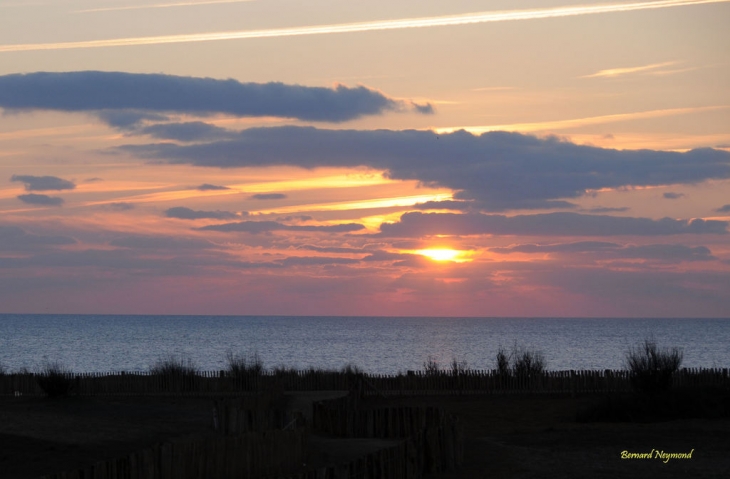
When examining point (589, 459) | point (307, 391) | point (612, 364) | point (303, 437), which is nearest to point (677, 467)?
point (589, 459)

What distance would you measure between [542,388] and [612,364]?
4401 cm

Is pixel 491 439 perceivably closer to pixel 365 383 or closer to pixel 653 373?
pixel 653 373

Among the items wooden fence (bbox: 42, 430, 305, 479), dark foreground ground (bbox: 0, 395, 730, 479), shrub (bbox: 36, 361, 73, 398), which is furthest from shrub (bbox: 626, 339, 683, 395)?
shrub (bbox: 36, 361, 73, 398)

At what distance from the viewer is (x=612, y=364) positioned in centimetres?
7200

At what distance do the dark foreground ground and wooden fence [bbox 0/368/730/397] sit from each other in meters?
1.36

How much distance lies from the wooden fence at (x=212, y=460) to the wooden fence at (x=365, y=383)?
14.1 metres

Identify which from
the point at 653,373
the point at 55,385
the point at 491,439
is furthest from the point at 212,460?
the point at 55,385

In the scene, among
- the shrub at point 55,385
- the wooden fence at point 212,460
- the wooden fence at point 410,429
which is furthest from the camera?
the shrub at point 55,385

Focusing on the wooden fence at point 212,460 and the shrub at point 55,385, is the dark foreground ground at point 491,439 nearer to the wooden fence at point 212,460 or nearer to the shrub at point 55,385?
the wooden fence at point 212,460

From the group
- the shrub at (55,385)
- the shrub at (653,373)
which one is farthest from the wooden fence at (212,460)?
the shrub at (55,385)

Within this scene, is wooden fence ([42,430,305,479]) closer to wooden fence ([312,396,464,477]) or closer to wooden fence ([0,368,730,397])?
wooden fence ([312,396,464,477])

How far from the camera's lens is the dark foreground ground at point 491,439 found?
54.4 feet

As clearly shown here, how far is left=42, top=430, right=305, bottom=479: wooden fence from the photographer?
11648 millimetres

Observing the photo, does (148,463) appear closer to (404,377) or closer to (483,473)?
(483,473)
